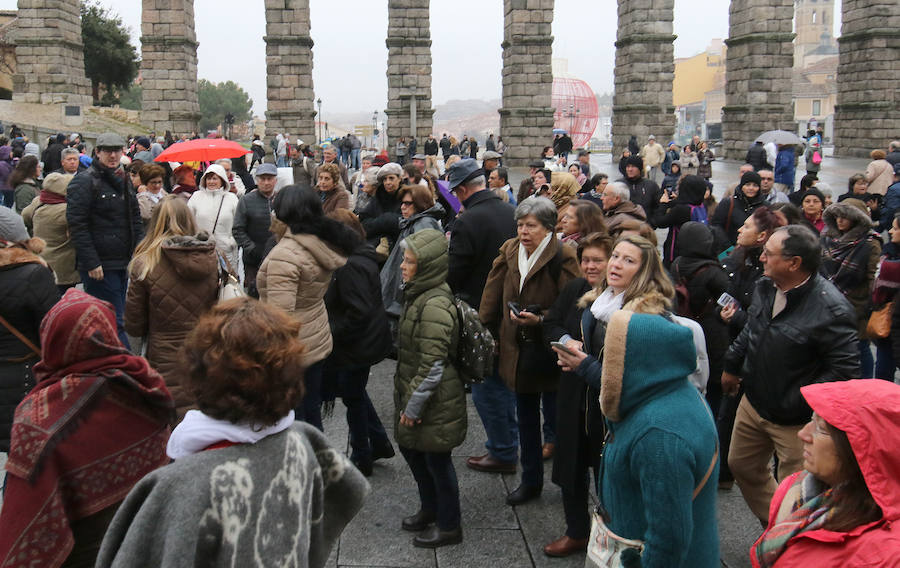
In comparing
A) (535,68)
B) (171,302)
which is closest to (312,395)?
(171,302)

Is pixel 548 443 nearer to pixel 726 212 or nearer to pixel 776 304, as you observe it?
pixel 776 304

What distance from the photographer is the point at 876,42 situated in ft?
83.6

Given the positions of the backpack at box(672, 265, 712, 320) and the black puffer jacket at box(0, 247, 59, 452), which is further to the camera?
the backpack at box(672, 265, 712, 320)

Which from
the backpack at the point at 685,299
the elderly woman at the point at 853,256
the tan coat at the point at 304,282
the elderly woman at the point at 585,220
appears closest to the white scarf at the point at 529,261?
the elderly woman at the point at 585,220

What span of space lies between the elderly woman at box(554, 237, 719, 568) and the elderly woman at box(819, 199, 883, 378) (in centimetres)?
368

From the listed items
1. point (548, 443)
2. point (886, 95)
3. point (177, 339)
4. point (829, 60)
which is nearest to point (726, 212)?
point (548, 443)

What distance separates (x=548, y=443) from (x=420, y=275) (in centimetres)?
200

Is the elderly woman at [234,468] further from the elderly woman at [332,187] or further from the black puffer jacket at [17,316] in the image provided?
the elderly woman at [332,187]

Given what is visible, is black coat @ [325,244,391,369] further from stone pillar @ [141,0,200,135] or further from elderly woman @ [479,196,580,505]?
stone pillar @ [141,0,200,135]

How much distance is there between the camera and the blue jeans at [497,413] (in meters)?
5.10

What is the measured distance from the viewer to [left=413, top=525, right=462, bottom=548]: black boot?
4184 millimetres

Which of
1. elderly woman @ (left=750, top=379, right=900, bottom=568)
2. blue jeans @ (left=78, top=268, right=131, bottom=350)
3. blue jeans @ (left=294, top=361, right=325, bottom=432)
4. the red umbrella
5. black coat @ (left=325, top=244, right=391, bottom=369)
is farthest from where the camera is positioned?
the red umbrella

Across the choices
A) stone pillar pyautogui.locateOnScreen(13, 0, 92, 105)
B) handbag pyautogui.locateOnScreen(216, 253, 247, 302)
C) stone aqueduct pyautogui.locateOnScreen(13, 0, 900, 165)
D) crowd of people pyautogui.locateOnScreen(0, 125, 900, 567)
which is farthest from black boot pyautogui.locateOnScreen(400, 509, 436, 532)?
stone pillar pyautogui.locateOnScreen(13, 0, 92, 105)

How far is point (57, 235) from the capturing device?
24.3 feet
